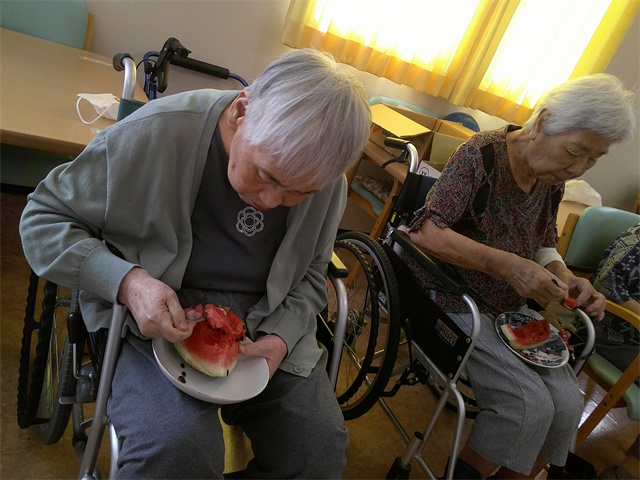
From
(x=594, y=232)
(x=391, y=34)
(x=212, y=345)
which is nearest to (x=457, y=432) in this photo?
(x=212, y=345)

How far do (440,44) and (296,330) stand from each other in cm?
261

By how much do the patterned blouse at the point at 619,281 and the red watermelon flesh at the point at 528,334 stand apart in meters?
0.63

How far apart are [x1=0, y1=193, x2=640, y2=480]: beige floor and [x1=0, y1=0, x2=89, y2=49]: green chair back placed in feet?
3.12

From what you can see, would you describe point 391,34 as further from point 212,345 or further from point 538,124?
point 212,345

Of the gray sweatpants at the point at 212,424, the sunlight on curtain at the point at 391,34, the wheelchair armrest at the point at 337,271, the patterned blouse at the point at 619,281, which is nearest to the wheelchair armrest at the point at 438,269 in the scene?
the wheelchair armrest at the point at 337,271

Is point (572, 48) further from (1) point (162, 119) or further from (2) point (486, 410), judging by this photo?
(1) point (162, 119)

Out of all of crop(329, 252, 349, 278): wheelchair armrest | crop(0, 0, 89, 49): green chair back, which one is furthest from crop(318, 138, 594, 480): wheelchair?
crop(0, 0, 89, 49): green chair back

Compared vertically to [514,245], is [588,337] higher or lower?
lower

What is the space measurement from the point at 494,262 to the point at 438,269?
0.23 metres

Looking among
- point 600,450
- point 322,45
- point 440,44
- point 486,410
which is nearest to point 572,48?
point 440,44

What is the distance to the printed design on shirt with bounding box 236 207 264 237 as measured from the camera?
3.41 ft

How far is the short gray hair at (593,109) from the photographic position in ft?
4.61

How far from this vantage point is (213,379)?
892 mm

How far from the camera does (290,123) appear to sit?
777 millimetres
